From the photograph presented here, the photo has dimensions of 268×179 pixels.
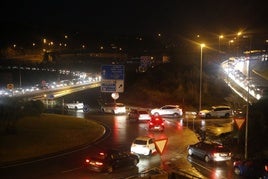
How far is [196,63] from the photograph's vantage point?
101 metres

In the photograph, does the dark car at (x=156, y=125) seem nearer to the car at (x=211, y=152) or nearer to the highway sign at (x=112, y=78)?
the highway sign at (x=112, y=78)

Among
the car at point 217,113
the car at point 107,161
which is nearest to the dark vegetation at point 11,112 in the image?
the car at point 107,161

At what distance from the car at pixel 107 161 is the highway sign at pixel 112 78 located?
9792 millimetres

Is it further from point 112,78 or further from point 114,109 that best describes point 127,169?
point 114,109

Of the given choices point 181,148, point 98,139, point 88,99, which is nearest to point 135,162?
point 181,148

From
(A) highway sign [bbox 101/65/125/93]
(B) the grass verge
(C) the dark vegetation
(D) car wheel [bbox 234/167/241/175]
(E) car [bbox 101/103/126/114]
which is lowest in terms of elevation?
(D) car wheel [bbox 234/167/241/175]

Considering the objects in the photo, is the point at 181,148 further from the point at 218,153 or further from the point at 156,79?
the point at 156,79

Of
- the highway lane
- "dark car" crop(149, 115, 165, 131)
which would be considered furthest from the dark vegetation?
"dark car" crop(149, 115, 165, 131)

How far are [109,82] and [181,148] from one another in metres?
8.17

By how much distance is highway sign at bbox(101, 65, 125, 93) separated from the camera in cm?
3712

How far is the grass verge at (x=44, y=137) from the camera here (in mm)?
32812

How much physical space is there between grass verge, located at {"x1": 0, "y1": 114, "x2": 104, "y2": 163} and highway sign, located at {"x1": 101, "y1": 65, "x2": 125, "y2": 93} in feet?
17.4

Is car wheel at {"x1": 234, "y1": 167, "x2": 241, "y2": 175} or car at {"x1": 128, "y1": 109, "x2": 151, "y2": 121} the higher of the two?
car at {"x1": 128, "y1": 109, "x2": 151, "y2": 121}

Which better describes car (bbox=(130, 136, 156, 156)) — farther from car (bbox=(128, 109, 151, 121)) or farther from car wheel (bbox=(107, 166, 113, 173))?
car (bbox=(128, 109, 151, 121))
